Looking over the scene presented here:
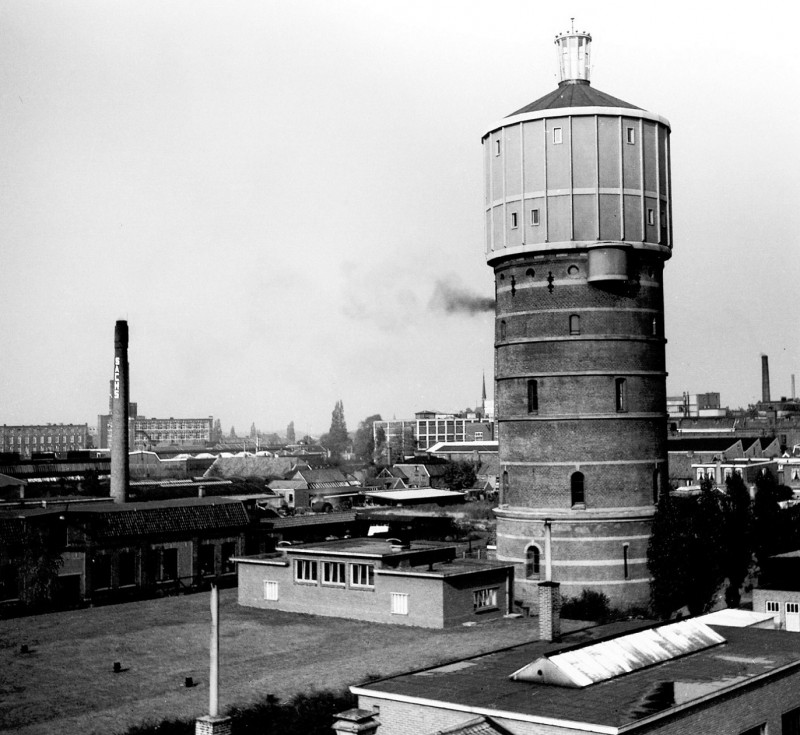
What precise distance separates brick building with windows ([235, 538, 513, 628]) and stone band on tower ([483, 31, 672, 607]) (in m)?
3.08

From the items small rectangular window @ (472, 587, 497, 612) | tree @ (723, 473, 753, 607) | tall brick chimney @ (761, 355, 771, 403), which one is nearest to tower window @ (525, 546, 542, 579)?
small rectangular window @ (472, 587, 497, 612)

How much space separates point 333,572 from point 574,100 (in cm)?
1997

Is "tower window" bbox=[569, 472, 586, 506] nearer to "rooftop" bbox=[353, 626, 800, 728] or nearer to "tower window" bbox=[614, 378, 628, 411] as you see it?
"tower window" bbox=[614, 378, 628, 411]

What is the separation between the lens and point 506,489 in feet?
129

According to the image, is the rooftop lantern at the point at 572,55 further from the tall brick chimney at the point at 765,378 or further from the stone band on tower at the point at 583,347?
the tall brick chimney at the point at 765,378

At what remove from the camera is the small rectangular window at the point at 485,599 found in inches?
1385

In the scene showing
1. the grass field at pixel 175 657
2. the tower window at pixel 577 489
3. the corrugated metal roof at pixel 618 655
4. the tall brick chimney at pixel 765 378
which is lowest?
the grass field at pixel 175 657

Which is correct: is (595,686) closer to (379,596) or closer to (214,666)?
(214,666)

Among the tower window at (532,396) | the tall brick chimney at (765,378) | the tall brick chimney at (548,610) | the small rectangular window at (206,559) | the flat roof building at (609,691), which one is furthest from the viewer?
the tall brick chimney at (765,378)

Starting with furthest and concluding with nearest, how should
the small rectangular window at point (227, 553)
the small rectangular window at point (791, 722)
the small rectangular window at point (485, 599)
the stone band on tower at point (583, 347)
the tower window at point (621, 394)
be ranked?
1. the small rectangular window at point (227, 553)
2. the tower window at point (621, 394)
3. the stone band on tower at point (583, 347)
4. the small rectangular window at point (485, 599)
5. the small rectangular window at point (791, 722)

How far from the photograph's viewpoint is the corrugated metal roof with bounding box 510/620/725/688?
19.4 m

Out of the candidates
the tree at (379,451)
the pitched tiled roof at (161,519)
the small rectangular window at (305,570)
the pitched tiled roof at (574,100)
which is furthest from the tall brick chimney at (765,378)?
the small rectangular window at (305,570)

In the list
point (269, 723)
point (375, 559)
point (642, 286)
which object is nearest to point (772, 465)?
point (642, 286)

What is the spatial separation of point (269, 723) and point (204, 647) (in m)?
9.65
